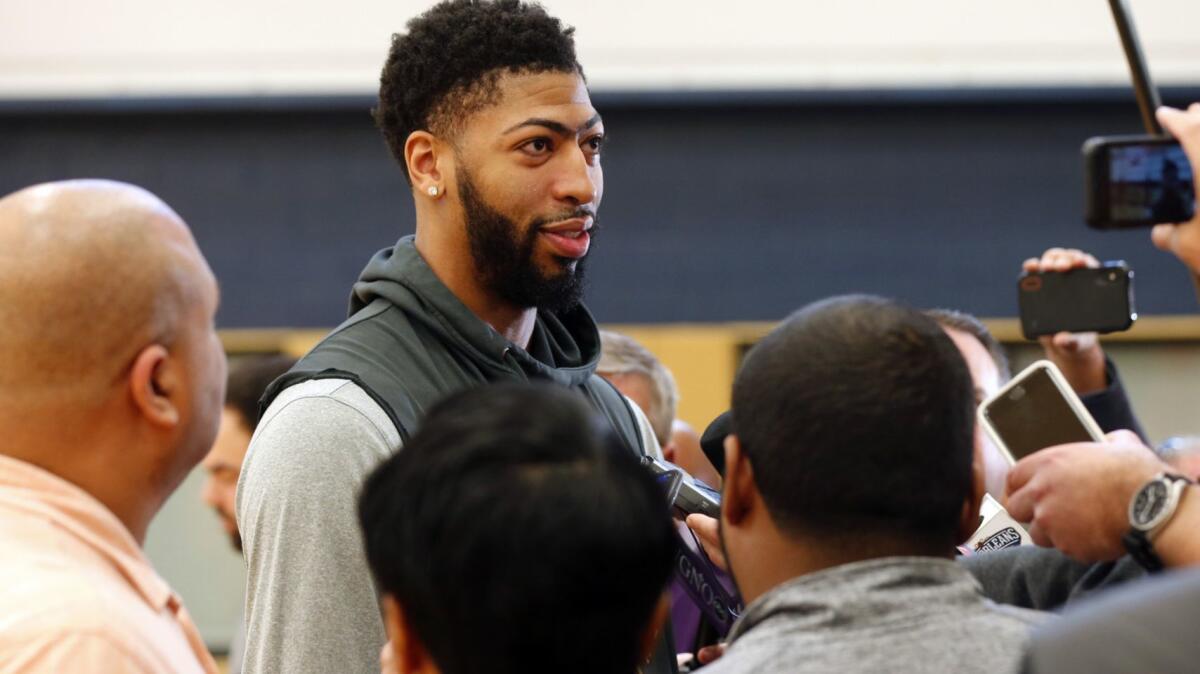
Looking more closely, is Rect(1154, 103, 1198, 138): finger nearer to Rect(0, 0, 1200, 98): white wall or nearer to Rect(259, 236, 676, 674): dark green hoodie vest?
Rect(259, 236, 676, 674): dark green hoodie vest

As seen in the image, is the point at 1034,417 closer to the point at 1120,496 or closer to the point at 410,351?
the point at 1120,496

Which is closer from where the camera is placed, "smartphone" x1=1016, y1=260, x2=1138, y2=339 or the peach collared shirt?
the peach collared shirt

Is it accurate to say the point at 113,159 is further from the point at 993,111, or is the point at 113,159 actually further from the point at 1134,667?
the point at 1134,667

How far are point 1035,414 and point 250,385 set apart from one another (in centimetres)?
204

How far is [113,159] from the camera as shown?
18.9 ft

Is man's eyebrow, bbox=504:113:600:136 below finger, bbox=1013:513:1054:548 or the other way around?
the other way around

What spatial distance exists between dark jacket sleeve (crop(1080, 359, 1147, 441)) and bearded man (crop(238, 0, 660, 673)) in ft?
2.59

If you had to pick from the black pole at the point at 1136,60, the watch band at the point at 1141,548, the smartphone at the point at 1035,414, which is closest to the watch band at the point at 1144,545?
the watch band at the point at 1141,548

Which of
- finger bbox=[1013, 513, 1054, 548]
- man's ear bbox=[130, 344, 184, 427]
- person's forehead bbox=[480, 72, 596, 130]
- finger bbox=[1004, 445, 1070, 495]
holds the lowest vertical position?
finger bbox=[1013, 513, 1054, 548]

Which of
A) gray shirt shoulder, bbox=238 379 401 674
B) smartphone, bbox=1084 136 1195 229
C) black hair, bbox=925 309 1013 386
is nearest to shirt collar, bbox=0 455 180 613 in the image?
gray shirt shoulder, bbox=238 379 401 674

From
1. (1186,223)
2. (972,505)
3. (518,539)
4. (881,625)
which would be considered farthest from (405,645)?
(1186,223)

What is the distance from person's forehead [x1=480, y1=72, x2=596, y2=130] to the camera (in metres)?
2.05

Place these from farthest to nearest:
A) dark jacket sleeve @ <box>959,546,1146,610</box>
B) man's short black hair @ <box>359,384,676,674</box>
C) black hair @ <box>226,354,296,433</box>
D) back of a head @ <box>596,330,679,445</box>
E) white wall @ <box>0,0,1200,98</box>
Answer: white wall @ <box>0,0,1200,98</box>
black hair @ <box>226,354,296,433</box>
back of a head @ <box>596,330,679,445</box>
dark jacket sleeve @ <box>959,546,1146,610</box>
man's short black hair @ <box>359,384,676,674</box>

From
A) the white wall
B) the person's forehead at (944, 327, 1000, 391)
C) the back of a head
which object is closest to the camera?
the person's forehead at (944, 327, 1000, 391)
